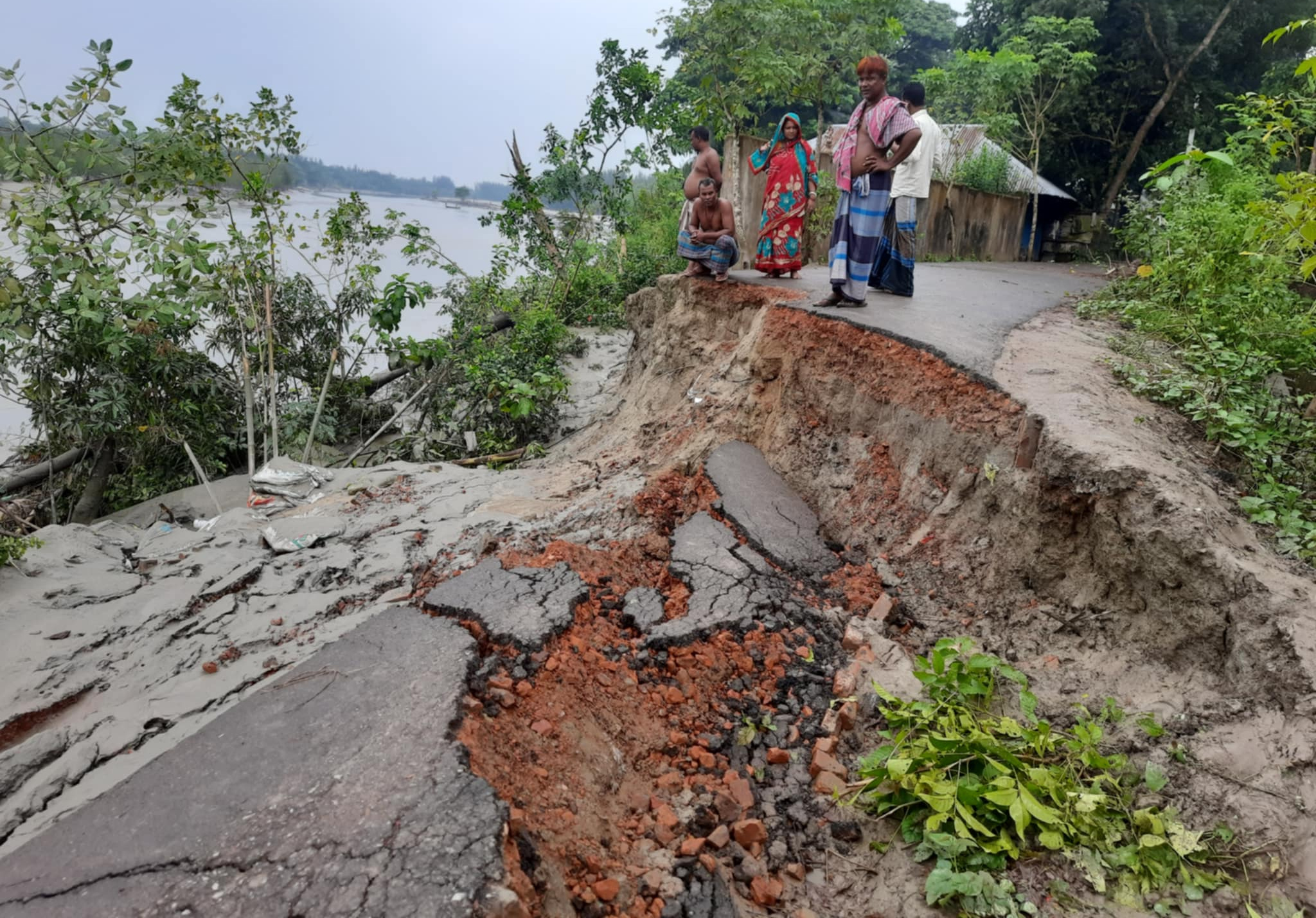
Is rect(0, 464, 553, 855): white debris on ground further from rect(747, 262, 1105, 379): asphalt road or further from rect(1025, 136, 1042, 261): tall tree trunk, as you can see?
rect(1025, 136, 1042, 261): tall tree trunk

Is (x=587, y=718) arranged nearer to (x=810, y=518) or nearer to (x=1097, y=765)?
(x=1097, y=765)

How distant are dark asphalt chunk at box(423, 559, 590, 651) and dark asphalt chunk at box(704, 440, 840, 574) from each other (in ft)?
3.71

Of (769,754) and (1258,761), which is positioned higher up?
(1258,761)

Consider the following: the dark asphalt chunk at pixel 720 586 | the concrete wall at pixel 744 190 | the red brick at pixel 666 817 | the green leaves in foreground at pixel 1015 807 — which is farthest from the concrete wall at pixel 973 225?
the red brick at pixel 666 817

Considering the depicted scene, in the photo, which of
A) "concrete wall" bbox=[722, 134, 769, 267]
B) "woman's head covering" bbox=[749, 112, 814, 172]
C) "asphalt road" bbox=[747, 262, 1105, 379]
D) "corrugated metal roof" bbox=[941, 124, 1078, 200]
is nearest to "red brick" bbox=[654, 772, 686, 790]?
"asphalt road" bbox=[747, 262, 1105, 379]

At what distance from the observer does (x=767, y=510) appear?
4062 mm

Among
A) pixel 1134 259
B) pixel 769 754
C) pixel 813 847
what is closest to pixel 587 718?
pixel 769 754

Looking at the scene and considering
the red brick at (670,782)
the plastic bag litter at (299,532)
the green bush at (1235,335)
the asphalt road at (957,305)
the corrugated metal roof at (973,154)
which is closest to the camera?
the red brick at (670,782)

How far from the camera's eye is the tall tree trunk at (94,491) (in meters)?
7.55

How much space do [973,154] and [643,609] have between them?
13686mm

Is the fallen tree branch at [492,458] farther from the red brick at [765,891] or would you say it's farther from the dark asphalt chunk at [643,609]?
the red brick at [765,891]

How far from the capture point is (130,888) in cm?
161

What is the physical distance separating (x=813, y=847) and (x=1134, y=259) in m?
9.51

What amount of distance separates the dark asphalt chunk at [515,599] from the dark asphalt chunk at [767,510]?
1.13 metres
